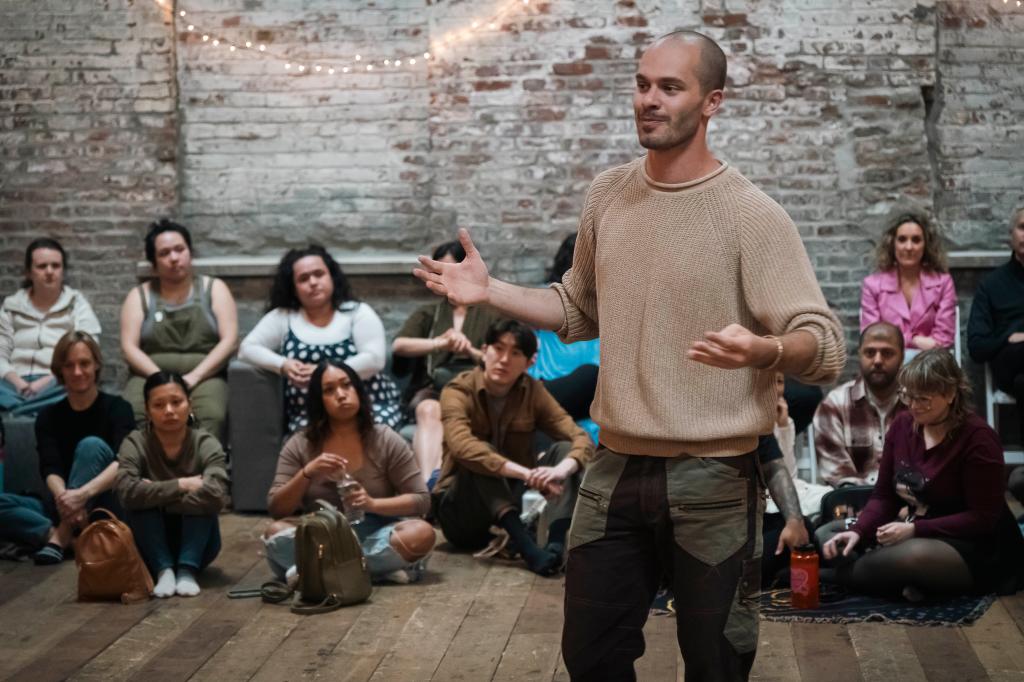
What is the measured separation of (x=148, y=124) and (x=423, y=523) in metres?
3.08

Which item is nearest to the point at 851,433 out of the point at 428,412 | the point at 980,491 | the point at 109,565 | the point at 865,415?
the point at 865,415

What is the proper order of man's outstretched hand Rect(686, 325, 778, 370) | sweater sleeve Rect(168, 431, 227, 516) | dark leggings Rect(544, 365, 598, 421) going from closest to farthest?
man's outstretched hand Rect(686, 325, 778, 370) → sweater sleeve Rect(168, 431, 227, 516) → dark leggings Rect(544, 365, 598, 421)

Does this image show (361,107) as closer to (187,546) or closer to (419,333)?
(419,333)

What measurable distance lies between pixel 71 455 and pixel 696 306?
3622mm

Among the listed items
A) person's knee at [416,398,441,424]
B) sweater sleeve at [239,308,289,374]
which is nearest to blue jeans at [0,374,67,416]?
sweater sleeve at [239,308,289,374]

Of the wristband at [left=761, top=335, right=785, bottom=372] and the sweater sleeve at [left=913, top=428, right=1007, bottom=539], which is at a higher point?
the wristband at [left=761, top=335, right=785, bottom=372]

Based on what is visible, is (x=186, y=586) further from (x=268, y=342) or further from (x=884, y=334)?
(x=884, y=334)

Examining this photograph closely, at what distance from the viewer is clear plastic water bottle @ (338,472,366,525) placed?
497 cm

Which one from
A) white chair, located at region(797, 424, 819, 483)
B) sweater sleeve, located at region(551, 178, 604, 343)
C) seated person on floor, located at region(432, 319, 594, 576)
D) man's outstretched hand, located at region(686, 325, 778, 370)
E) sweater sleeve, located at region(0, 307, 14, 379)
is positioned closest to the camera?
man's outstretched hand, located at region(686, 325, 778, 370)

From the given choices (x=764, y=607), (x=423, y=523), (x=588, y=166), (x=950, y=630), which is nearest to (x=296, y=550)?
(x=423, y=523)

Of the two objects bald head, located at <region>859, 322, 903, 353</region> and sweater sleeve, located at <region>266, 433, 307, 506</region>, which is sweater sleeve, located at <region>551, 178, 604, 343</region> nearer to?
sweater sleeve, located at <region>266, 433, 307, 506</region>

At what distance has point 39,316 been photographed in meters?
6.66

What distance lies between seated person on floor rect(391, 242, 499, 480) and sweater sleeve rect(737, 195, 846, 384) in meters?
3.62

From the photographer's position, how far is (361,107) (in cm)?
715
